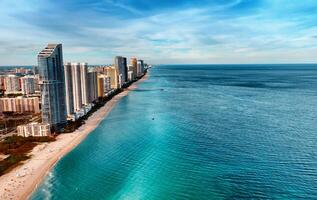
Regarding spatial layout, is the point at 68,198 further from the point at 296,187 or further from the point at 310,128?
the point at 310,128

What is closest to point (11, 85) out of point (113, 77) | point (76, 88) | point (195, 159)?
point (113, 77)

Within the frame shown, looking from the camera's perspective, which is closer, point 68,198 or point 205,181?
point 68,198

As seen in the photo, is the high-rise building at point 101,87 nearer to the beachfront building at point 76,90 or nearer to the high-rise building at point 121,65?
the beachfront building at point 76,90

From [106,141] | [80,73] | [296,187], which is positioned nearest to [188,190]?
[296,187]

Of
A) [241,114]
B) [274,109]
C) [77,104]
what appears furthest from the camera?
[77,104]

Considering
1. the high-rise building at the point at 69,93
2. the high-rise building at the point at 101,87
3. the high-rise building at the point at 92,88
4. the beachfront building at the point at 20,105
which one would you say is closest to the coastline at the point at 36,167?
the high-rise building at the point at 69,93
